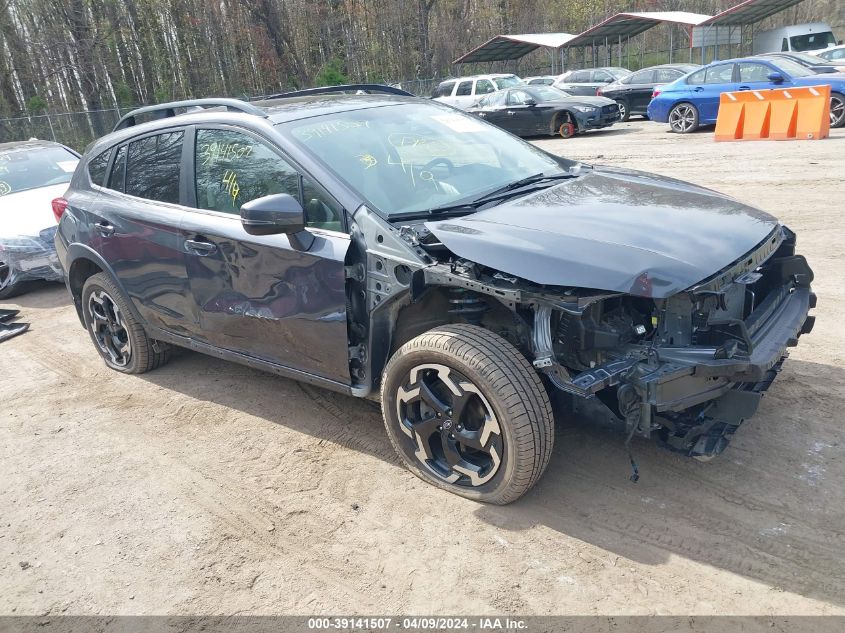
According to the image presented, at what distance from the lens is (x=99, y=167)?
5.06m

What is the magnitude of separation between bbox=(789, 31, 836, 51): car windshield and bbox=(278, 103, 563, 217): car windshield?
1138 inches

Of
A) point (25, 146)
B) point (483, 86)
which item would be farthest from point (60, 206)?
point (483, 86)

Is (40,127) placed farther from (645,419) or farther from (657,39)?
(657,39)

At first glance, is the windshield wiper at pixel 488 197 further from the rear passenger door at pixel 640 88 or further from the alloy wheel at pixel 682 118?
the rear passenger door at pixel 640 88

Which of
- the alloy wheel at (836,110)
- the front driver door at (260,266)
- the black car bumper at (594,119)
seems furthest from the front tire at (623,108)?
the front driver door at (260,266)

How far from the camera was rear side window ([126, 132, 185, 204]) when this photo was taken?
170 inches

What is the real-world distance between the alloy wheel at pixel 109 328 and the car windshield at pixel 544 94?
49.4ft

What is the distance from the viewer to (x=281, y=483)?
3.67m

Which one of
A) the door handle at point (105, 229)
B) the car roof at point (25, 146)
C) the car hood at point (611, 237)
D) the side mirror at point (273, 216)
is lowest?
the car roof at point (25, 146)

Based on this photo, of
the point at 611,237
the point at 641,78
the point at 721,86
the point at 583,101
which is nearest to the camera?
the point at 611,237

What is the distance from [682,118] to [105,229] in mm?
14543

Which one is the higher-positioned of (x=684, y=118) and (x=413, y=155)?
(x=413, y=155)

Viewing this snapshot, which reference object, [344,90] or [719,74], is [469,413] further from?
[719,74]

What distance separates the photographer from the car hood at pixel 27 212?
7918mm
